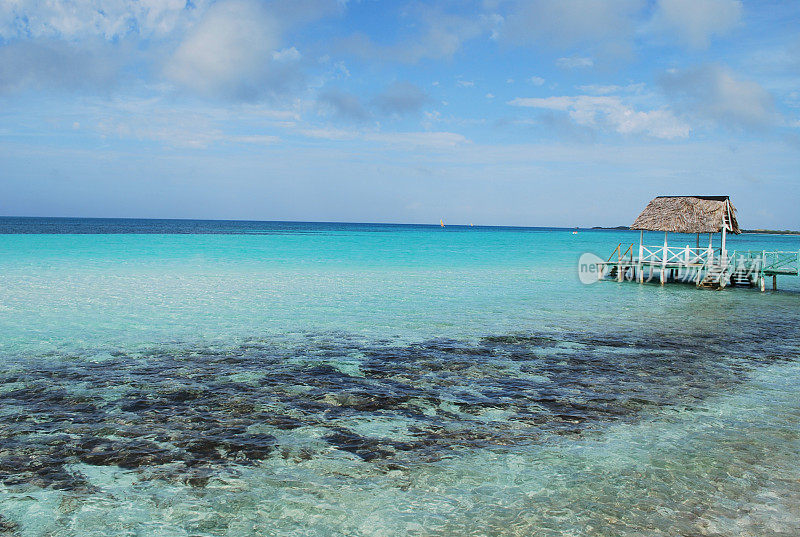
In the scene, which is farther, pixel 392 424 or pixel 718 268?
pixel 718 268

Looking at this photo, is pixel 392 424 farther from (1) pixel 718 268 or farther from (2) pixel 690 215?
(2) pixel 690 215

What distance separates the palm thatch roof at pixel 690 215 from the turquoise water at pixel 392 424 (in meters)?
11.3

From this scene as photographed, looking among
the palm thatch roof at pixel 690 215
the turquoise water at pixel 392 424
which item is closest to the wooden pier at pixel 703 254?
the palm thatch roof at pixel 690 215

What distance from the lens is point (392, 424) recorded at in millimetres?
6918

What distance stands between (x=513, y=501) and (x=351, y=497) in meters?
1.43

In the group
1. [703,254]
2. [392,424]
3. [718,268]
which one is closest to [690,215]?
[703,254]

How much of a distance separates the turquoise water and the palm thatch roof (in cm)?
1132

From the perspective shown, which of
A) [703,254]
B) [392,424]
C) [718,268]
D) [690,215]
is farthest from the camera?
[703,254]

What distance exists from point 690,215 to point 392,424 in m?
23.6

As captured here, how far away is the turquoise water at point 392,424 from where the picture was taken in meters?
4.87

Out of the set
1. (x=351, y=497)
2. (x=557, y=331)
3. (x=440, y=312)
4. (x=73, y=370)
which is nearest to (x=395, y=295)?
(x=440, y=312)

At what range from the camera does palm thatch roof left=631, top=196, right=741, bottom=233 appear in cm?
2556

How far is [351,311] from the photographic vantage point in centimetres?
1577

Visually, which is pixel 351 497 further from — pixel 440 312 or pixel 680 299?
pixel 680 299
